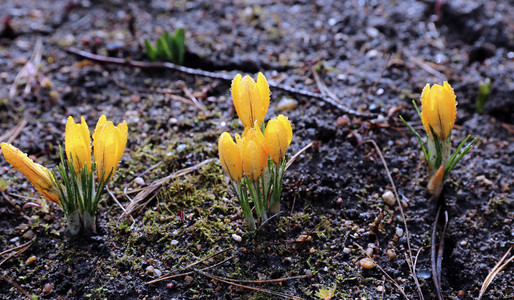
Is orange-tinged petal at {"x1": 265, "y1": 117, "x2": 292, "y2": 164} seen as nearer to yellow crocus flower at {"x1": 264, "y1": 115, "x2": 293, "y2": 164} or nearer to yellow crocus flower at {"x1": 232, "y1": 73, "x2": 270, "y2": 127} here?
yellow crocus flower at {"x1": 264, "y1": 115, "x2": 293, "y2": 164}

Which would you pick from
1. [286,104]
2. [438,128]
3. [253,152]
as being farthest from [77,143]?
[438,128]

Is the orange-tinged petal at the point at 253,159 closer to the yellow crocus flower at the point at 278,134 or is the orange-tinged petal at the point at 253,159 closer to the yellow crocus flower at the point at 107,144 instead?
the yellow crocus flower at the point at 278,134

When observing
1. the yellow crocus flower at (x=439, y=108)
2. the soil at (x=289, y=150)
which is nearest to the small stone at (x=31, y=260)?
the soil at (x=289, y=150)

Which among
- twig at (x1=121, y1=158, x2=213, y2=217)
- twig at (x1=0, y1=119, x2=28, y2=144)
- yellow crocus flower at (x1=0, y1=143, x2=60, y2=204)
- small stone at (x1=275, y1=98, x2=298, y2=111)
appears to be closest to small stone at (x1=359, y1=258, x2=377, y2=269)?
twig at (x1=121, y1=158, x2=213, y2=217)

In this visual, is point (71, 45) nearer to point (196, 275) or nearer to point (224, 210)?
point (224, 210)

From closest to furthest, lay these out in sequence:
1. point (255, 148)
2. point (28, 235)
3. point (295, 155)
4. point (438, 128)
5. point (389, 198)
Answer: point (255, 148), point (438, 128), point (28, 235), point (389, 198), point (295, 155)

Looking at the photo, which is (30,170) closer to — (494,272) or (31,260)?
(31,260)

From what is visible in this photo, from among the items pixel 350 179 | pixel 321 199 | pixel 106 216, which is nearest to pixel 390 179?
pixel 350 179
